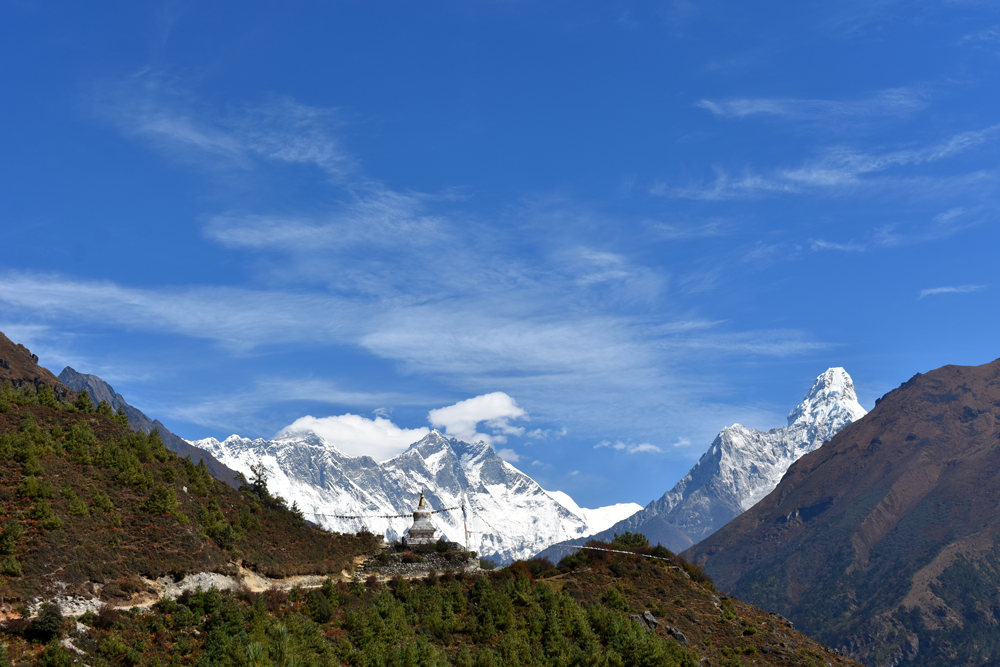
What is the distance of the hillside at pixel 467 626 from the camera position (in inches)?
1721

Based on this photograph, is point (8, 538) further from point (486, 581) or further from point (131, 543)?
point (486, 581)

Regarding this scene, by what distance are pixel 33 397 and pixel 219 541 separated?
21.9 meters

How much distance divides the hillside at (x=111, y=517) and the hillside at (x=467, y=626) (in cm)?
387

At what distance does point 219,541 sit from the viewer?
192 feet

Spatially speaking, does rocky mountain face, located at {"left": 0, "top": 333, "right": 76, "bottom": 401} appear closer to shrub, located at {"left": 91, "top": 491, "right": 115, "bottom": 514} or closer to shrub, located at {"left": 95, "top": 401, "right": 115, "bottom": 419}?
shrub, located at {"left": 95, "top": 401, "right": 115, "bottom": 419}

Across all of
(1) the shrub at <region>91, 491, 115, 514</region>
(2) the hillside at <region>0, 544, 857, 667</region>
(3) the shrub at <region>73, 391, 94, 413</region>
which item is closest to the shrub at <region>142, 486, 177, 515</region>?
(1) the shrub at <region>91, 491, 115, 514</region>

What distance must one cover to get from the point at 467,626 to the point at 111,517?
25172 millimetres

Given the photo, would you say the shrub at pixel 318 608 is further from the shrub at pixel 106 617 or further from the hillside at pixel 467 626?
the shrub at pixel 106 617

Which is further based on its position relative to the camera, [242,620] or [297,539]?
[297,539]

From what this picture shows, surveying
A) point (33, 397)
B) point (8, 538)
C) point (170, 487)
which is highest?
point (33, 397)

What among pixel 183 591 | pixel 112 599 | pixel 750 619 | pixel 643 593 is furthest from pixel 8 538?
pixel 750 619

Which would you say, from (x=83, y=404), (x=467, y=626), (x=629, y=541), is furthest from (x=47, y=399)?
(x=629, y=541)

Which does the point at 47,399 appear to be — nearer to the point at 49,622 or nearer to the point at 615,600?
the point at 49,622

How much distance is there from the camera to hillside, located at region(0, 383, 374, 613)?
4675 centimetres
